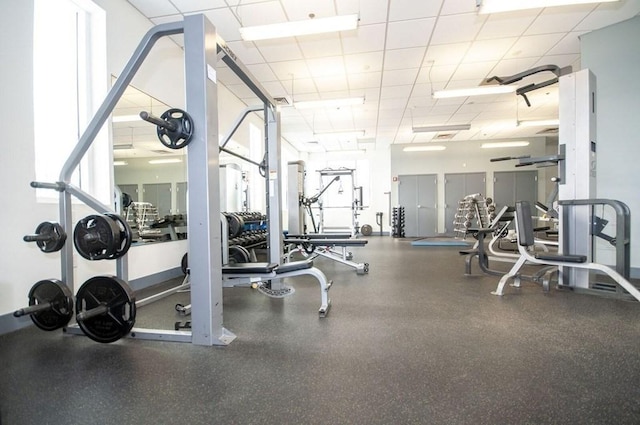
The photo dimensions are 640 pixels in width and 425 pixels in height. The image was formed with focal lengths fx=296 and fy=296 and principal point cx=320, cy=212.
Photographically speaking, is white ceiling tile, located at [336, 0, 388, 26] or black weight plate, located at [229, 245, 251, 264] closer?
black weight plate, located at [229, 245, 251, 264]

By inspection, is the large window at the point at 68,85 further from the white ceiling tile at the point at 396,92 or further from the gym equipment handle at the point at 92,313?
the white ceiling tile at the point at 396,92

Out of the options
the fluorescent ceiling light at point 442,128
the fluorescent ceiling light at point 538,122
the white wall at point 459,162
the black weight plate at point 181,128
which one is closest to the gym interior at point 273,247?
the black weight plate at point 181,128

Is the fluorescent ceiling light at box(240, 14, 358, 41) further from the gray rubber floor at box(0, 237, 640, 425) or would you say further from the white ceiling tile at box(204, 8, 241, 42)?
the gray rubber floor at box(0, 237, 640, 425)

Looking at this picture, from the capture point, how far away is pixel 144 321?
2.41m

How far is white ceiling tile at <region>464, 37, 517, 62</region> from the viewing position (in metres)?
4.29

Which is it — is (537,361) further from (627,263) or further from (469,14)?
(469,14)

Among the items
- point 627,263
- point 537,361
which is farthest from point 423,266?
point 537,361

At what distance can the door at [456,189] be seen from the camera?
9.95 m

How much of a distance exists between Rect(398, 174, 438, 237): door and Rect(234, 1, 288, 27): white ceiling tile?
759cm

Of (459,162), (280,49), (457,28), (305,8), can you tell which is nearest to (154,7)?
(280,49)

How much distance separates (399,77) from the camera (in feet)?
17.6

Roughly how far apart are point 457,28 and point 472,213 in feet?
18.9

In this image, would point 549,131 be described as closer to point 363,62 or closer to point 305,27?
point 363,62

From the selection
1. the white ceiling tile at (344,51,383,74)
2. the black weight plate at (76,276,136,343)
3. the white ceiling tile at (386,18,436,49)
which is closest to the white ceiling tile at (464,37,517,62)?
the white ceiling tile at (386,18,436,49)
